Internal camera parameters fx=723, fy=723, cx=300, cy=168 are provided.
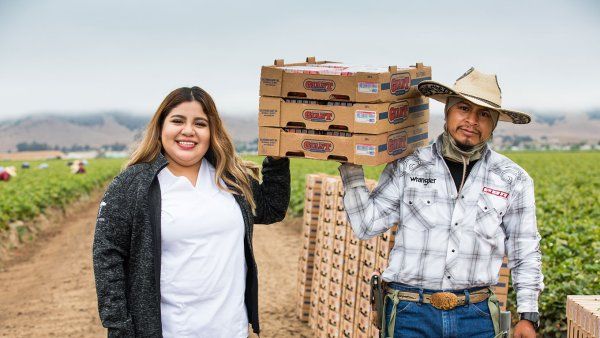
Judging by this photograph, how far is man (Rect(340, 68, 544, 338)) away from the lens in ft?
11.8

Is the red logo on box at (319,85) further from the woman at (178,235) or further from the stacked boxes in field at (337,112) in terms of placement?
the woman at (178,235)

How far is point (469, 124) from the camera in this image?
3645 mm

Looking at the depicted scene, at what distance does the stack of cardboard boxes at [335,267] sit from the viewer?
6.10 m

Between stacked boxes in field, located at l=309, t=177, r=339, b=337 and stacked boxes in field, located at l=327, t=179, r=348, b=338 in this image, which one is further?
stacked boxes in field, located at l=309, t=177, r=339, b=337

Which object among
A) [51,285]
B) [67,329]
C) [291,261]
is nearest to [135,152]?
[67,329]

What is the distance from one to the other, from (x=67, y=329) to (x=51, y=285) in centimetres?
273

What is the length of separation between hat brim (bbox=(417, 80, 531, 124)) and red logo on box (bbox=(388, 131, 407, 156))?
0.27 meters

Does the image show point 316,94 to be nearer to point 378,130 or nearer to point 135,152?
point 378,130

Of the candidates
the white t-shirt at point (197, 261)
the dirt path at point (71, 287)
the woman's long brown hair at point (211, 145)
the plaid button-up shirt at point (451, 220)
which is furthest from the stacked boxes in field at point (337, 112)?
the dirt path at point (71, 287)

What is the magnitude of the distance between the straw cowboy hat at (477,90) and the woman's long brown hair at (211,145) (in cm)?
108

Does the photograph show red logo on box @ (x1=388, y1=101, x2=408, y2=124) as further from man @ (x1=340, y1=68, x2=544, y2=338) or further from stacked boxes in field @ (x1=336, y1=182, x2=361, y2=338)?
stacked boxes in field @ (x1=336, y1=182, x2=361, y2=338)

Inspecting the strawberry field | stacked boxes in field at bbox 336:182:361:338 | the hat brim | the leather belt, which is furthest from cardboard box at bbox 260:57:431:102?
the strawberry field

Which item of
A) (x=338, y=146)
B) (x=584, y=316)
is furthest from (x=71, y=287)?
(x=584, y=316)

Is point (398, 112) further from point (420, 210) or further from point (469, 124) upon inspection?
point (420, 210)
